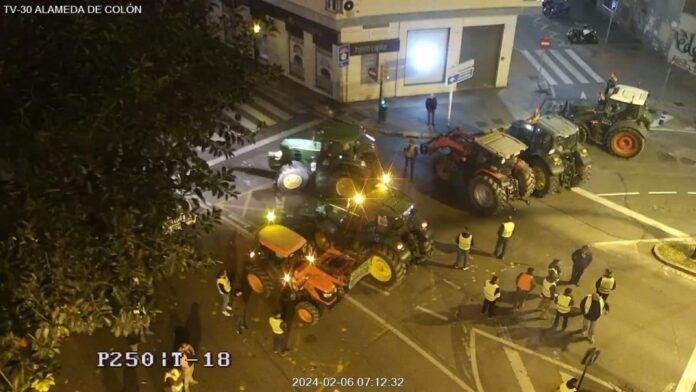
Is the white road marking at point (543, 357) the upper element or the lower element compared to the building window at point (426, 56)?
lower

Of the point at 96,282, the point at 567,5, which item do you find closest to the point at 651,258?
the point at 96,282

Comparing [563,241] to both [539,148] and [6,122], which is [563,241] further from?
[6,122]

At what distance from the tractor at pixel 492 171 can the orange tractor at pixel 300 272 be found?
5329mm

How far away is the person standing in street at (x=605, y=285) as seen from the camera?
13.7m

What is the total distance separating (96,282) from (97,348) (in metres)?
5.39

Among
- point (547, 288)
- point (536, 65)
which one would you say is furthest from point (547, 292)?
point (536, 65)

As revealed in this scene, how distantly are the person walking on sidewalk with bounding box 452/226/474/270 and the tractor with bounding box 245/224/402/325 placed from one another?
270 centimetres

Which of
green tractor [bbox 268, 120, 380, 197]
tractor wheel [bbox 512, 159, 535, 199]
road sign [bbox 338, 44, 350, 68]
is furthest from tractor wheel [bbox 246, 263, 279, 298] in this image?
road sign [bbox 338, 44, 350, 68]

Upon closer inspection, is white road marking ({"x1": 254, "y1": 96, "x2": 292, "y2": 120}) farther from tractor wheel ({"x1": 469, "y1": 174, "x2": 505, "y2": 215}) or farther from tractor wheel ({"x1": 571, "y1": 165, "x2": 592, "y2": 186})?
tractor wheel ({"x1": 571, "y1": 165, "x2": 592, "y2": 186})

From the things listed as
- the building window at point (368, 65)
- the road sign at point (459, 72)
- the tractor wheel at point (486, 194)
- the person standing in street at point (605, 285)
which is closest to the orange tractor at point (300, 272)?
the tractor wheel at point (486, 194)

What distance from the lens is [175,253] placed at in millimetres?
9234

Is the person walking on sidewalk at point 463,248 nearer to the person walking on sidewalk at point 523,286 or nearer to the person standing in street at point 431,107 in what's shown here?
the person walking on sidewalk at point 523,286

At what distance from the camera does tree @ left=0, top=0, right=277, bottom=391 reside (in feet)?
26.3

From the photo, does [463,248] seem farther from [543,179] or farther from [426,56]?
[426,56]
